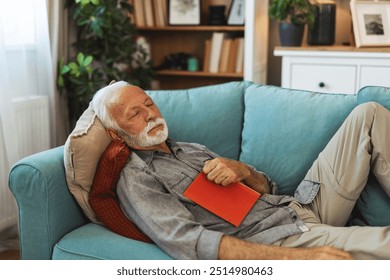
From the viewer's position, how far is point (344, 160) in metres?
1.73

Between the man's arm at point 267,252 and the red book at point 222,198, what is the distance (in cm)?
18

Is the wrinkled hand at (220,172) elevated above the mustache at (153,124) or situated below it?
below

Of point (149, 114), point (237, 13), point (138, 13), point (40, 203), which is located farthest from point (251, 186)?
point (138, 13)

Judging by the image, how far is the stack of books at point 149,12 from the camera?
361 cm

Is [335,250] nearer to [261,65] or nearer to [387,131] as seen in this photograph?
[387,131]

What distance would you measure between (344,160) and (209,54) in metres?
2.02

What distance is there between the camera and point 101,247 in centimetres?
159

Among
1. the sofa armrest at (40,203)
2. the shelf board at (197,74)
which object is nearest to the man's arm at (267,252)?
the sofa armrest at (40,203)

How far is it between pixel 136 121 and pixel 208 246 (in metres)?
0.53

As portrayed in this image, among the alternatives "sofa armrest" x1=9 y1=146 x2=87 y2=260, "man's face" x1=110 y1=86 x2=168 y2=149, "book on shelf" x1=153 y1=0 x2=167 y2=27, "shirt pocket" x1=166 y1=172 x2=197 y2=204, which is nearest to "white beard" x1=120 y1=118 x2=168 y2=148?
"man's face" x1=110 y1=86 x2=168 y2=149

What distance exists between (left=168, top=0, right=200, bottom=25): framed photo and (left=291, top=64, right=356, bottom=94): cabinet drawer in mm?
892

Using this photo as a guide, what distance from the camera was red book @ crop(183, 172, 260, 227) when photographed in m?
1.64

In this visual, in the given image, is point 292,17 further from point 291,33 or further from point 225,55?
point 225,55

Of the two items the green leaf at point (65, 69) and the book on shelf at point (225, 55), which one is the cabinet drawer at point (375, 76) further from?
the green leaf at point (65, 69)
